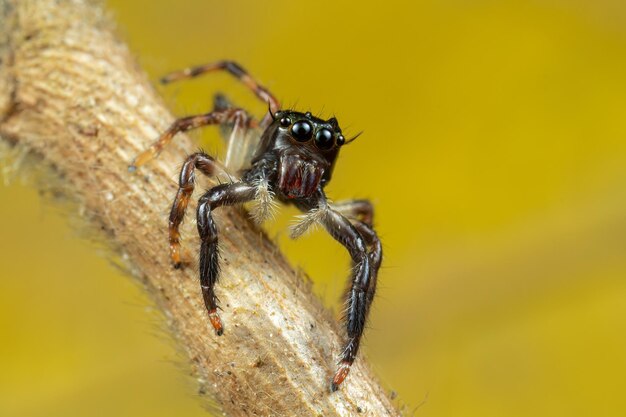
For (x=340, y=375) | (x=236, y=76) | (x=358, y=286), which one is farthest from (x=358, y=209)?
(x=340, y=375)

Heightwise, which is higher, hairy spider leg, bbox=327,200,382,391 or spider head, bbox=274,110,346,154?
spider head, bbox=274,110,346,154

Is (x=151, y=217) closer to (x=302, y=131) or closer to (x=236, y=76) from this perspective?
(x=302, y=131)

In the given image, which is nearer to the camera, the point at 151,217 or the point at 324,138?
the point at 151,217

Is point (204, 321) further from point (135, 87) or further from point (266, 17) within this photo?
point (266, 17)

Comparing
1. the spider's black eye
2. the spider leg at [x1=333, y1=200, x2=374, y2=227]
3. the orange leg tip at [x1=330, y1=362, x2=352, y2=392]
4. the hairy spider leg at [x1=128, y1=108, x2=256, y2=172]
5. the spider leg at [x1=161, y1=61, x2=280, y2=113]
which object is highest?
the spider leg at [x1=161, y1=61, x2=280, y2=113]

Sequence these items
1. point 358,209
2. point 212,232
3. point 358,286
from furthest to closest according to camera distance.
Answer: point 358,209, point 358,286, point 212,232

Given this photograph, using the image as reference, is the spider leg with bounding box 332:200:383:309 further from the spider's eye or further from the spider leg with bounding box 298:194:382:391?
the spider's eye

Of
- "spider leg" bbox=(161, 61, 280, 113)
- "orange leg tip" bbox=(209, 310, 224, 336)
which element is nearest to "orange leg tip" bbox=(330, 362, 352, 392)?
"orange leg tip" bbox=(209, 310, 224, 336)
